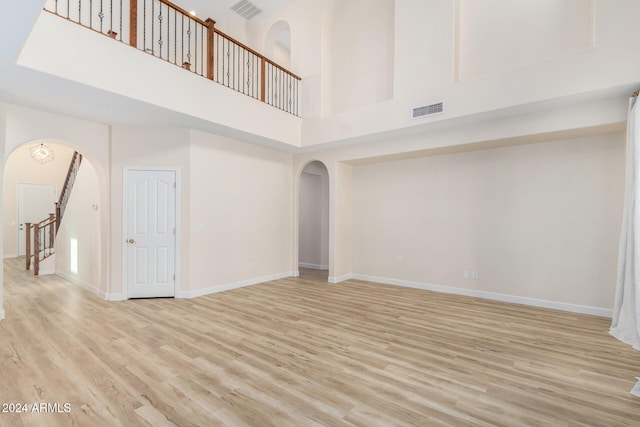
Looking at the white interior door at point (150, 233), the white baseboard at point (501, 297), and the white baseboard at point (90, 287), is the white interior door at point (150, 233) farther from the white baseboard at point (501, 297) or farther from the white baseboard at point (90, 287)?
the white baseboard at point (501, 297)

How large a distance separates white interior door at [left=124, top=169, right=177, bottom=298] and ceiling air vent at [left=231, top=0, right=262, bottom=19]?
444 centimetres

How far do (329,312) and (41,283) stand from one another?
6.12m

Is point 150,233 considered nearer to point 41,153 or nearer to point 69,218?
point 69,218

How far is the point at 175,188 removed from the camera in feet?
17.1

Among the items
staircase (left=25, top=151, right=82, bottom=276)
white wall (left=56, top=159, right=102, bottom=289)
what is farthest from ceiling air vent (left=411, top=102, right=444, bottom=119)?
staircase (left=25, top=151, right=82, bottom=276)

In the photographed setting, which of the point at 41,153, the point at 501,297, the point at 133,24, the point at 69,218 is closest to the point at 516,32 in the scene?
the point at 501,297

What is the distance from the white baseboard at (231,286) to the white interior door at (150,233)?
0.30 meters

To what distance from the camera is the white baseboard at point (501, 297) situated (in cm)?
438

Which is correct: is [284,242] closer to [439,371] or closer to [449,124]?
[449,124]

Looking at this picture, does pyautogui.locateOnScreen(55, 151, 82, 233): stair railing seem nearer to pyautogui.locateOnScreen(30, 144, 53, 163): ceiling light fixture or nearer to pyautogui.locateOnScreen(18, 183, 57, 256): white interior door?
pyautogui.locateOnScreen(18, 183, 57, 256): white interior door

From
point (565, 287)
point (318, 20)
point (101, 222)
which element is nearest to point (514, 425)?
point (565, 287)

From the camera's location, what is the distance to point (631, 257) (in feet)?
11.2

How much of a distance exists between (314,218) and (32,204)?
9.58 m

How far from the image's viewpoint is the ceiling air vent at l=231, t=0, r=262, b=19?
267 inches
